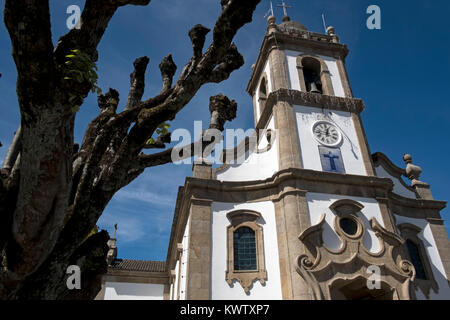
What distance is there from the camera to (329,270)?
478 inches

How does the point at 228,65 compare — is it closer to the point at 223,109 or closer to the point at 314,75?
the point at 223,109

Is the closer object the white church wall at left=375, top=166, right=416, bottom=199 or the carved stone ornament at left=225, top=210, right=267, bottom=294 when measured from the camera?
the carved stone ornament at left=225, top=210, right=267, bottom=294

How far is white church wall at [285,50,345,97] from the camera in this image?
1798 cm

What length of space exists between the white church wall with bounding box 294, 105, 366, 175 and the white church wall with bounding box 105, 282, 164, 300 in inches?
542

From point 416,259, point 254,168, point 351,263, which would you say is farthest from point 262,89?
point 416,259

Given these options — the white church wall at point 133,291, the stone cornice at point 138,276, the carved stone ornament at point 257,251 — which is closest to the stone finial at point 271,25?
the carved stone ornament at point 257,251

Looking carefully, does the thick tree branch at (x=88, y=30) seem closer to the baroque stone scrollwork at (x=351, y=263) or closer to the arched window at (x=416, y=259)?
the baroque stone scrollwork at (x=351, y=263)

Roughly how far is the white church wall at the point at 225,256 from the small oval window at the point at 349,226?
264 centimetres

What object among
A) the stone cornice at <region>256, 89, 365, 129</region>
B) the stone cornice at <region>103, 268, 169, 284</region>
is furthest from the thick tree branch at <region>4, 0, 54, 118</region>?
the stone cornice at <region>103, 268, 169, 284</region>

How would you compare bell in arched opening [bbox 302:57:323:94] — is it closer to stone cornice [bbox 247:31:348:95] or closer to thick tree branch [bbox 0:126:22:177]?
stone cornice [bbox 247:31:348:95]

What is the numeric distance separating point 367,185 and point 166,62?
10.8 m
